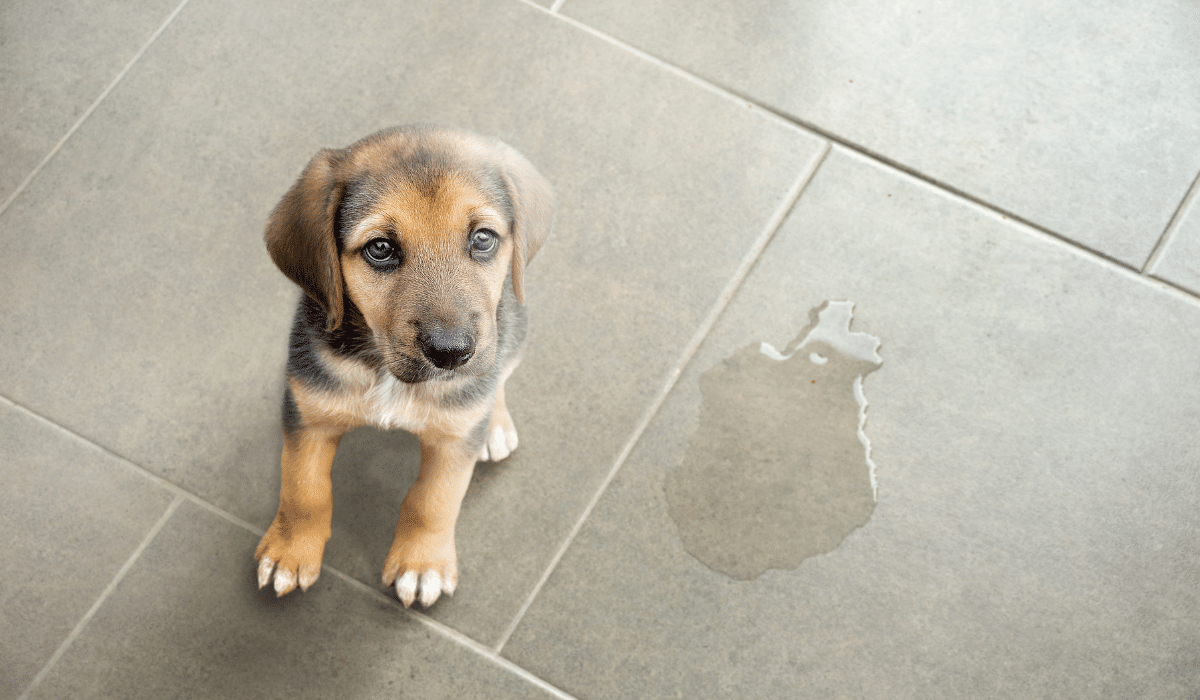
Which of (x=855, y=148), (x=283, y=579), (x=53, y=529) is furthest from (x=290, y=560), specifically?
(x=855, y=148)

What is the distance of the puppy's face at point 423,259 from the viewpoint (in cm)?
217

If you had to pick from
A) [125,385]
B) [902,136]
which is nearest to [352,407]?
[125,385]

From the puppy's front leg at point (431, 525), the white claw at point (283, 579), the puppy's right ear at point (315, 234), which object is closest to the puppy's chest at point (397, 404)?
the puppy's front leg at point (431, 525)

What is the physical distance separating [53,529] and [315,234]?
1.75 meters

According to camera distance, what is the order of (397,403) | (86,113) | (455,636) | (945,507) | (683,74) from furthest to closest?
(683,74), (86,113), (945,507), (455,636), (397,403)

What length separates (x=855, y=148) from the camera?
3705mm

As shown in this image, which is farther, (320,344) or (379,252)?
→ (320,344)

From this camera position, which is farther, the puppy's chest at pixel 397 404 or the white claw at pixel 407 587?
the white claw at pixel 407 587

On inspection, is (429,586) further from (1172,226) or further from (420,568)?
(1172,226)

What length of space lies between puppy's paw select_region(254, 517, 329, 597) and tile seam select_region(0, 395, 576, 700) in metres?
0.12

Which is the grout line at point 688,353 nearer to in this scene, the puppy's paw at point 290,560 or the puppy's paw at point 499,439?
the puppy's paw at point 499,439

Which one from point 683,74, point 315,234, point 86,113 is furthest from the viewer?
point 683,74

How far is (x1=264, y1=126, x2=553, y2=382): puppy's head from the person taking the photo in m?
2.18

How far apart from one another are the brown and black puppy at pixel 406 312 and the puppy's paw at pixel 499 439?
325mm
